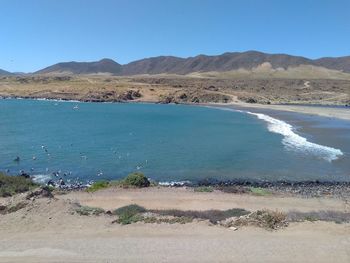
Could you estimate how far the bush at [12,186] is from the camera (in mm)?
25906

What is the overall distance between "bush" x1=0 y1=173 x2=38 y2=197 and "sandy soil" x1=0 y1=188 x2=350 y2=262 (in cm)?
644

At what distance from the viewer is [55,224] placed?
715 inches

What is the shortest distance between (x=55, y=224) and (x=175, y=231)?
15.9 ft

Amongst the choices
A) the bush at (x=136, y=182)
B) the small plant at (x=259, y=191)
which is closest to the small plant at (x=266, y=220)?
the small plant at (x=259, y=191)

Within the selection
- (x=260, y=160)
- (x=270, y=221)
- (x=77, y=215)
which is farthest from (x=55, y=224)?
(x=260, y=160)

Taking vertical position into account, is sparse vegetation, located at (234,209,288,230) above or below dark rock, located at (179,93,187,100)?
above

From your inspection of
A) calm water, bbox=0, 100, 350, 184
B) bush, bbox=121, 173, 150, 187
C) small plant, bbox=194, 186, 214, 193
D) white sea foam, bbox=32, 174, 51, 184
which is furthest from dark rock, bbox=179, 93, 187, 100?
small plant, bbox=194, 186, 214, 193

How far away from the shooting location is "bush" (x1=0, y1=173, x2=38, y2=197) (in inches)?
1020

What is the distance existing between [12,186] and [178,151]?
21.1 metres

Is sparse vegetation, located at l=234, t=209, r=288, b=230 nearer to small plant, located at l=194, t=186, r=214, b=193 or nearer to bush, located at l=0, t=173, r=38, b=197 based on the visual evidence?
small plant, located at l=194, t=186, r=214, b=193

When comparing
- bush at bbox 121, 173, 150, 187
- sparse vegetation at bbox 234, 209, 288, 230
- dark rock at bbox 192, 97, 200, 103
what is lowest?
dark rock at bbox 192, 97, 200, 103

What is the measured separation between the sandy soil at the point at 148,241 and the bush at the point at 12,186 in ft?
21.1

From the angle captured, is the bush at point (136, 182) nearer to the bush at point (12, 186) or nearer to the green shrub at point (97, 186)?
the green shrub at point (97, 186)

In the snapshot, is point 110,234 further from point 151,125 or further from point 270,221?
point 151,125
